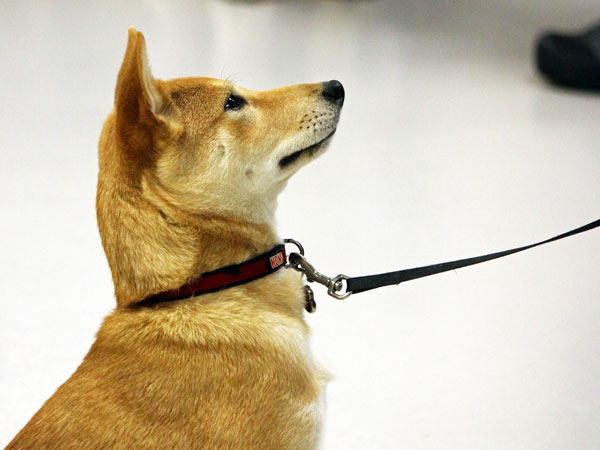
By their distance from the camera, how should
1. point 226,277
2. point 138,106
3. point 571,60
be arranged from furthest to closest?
point 571,60, point 226,277, point 138,106

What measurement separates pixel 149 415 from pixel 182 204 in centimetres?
35

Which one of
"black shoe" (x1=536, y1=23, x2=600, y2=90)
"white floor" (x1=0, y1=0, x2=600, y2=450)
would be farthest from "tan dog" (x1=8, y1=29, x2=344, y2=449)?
"black shoe" (x1=536, y1=23, x2=600, y2=90)

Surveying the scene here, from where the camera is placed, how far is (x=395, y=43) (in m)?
4.15

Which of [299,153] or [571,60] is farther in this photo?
[571,60]

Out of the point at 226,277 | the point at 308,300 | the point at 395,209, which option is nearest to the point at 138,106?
the point at 226,277

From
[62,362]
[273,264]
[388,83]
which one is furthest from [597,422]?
[388,83]

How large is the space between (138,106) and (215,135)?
0.18 metres

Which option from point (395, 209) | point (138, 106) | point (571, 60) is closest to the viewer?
point (138, 106)

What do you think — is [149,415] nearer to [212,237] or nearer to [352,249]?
[212,237]

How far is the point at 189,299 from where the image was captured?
4.09ft

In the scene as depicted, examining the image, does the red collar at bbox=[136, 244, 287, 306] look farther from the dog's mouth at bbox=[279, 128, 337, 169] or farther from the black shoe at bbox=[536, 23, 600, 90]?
the black shoe at bbox=[536, 23, 600, 90]

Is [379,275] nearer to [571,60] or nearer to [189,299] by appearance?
[189,299]

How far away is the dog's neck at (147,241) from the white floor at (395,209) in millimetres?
378

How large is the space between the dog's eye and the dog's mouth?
0.13 metres
